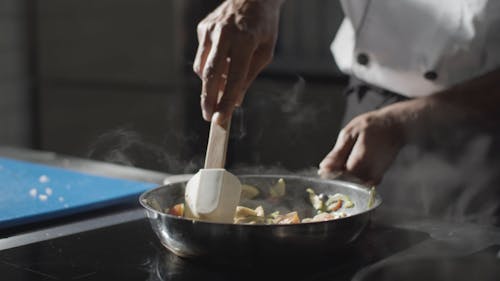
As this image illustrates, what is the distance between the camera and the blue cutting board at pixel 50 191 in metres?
1.16

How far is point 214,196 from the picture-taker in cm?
98

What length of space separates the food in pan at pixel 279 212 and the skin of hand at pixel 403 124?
52 mm

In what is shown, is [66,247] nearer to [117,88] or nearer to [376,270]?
[376,270]

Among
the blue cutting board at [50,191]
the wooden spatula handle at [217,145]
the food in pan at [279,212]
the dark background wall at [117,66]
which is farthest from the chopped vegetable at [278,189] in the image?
the dark background wall at [117,66]

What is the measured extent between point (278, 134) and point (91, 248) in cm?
182

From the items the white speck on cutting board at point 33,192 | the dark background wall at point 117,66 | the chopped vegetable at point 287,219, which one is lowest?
the dark background wall at point 117,66

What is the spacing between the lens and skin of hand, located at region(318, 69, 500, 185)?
1188mm

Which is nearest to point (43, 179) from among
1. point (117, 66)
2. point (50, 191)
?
point (50, 191)

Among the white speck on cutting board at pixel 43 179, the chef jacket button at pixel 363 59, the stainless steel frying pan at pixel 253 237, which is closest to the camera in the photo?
the stainless steel frying pan at pixel 253 237

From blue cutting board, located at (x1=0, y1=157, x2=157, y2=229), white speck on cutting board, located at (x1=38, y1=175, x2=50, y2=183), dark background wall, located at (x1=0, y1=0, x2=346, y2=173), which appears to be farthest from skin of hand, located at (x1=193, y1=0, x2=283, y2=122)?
dark background wall, located at (x1=0, y1=0, x2=346, y2=173)

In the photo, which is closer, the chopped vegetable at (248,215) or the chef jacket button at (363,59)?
the chopped vegetable at (248,215)

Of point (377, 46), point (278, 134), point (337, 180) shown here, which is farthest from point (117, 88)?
point (337, 180)

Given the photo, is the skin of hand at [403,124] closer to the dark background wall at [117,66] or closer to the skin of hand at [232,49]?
the skin of hand at [232,49]

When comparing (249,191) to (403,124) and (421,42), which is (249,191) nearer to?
(403,124)
